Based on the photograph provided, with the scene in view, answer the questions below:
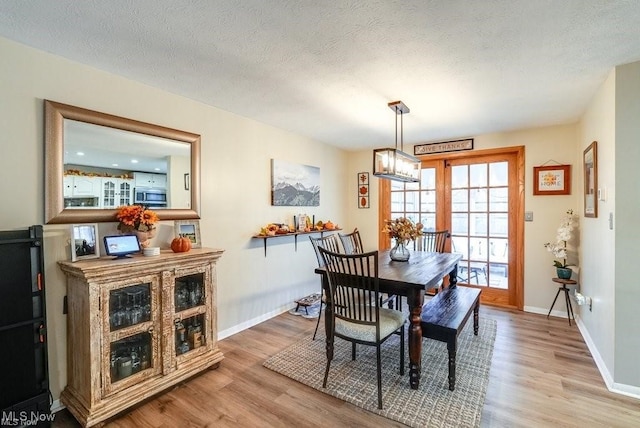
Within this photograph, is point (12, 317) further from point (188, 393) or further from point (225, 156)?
point (225, 156)

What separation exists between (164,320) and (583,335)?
3921mm

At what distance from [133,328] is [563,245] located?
Answer: 4.34 metres

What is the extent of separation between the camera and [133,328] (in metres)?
2.03

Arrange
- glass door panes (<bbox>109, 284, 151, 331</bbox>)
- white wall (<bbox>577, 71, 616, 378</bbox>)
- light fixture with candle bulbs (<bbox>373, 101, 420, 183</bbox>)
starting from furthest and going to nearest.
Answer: light fixture with candle bulbs (<bbox>373, 101, 420, 183</bbox>)
white wall (<bbox>577, 71, 616, 378</bbox>)
glass door panes (<bbox>109, 284, 151, 331</bbox>)

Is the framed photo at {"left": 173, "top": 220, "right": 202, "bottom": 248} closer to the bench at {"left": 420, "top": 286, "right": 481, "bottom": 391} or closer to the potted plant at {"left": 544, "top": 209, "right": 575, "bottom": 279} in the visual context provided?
the bench at {"left": 420, "top": 286, "right": 481, "bottom": 391}

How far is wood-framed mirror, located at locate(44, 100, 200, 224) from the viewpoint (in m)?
1.99

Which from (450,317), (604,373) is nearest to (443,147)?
(450,317)

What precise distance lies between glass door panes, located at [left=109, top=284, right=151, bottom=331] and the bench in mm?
2030

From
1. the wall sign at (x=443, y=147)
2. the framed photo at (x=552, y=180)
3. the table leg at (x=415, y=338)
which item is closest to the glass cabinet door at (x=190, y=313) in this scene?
the table leg at (x=415, y=338)

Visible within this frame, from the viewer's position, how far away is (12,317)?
1.61 meters

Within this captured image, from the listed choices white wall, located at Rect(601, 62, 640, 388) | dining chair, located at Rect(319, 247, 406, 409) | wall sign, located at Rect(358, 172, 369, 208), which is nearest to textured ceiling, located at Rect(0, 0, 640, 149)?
white wall, located at Rect(601, 62, 640, 388)

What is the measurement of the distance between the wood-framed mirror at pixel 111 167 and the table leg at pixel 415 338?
2.05 meters

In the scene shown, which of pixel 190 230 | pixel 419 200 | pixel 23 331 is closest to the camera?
pixel 23 331

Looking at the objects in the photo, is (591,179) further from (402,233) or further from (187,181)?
(187,181)
